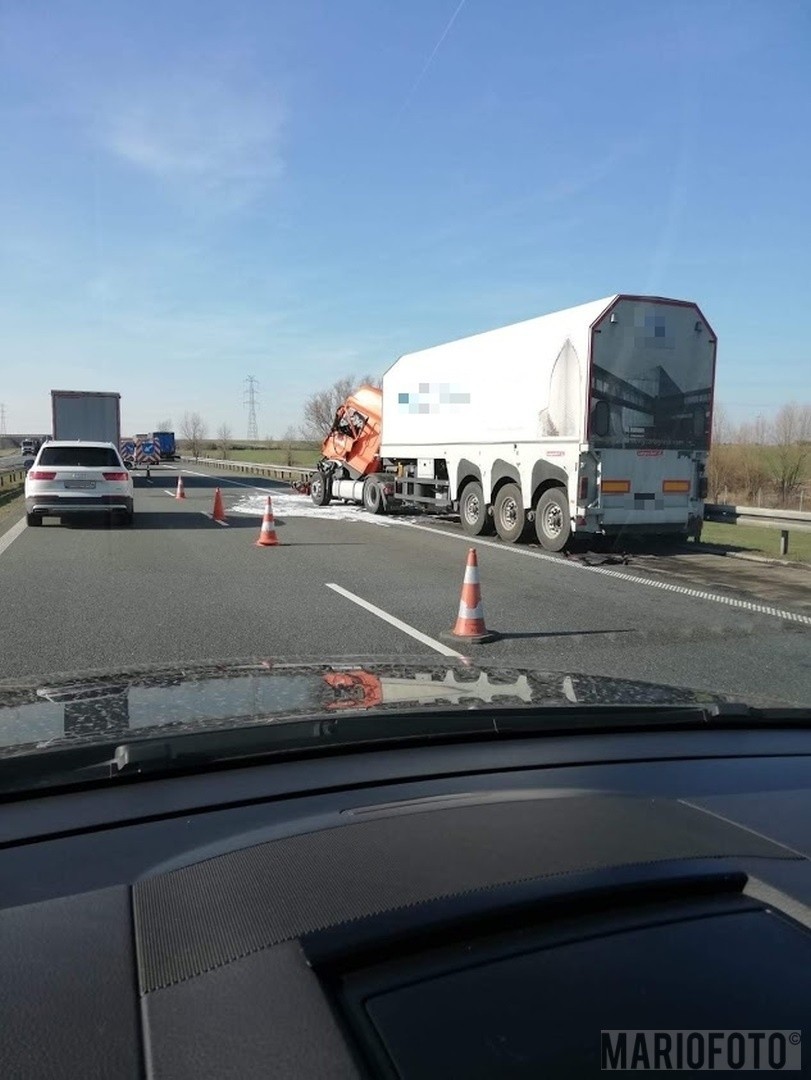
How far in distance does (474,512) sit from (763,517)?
5.84 meters

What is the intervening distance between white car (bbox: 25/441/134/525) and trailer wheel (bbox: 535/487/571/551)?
28.0 feet

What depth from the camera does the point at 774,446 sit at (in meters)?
37.5

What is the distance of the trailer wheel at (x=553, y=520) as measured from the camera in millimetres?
14719

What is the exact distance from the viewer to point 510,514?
54.7 ft

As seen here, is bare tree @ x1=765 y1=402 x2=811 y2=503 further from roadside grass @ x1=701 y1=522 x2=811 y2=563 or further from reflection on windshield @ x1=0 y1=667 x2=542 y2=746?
reflection on windshield @ x1=0 y1=667 x2=542 y2=746

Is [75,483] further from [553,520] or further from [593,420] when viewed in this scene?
[593,420]

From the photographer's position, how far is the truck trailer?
556 inches

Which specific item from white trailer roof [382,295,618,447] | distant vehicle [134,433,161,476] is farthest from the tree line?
distant vehicle [134,433,161,476]

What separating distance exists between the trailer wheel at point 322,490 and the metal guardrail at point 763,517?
13.8m

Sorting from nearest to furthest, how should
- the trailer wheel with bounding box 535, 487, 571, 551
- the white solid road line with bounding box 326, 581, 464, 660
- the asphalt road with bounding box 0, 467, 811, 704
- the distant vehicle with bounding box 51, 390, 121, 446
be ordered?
the asphalt road with bounding box 0, 467, 811, 704 → the white solid road line with bounding box 326, 581, 464, 660 → the trailer wheel with bounding box 535, 487, 571, 551 → the distant vehicle with bounding box 51, 390, 121, 446

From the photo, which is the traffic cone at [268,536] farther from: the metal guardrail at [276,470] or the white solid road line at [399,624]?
the metal guardrail at [276,470]

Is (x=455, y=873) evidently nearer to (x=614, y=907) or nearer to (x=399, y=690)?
(x=614, y=907)

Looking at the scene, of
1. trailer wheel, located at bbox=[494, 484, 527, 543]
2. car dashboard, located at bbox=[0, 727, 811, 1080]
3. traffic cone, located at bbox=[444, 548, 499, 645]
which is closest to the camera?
car dashboard, located at bbox=[0, 727, 811, 1080]

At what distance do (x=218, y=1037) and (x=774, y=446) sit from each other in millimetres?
39588
